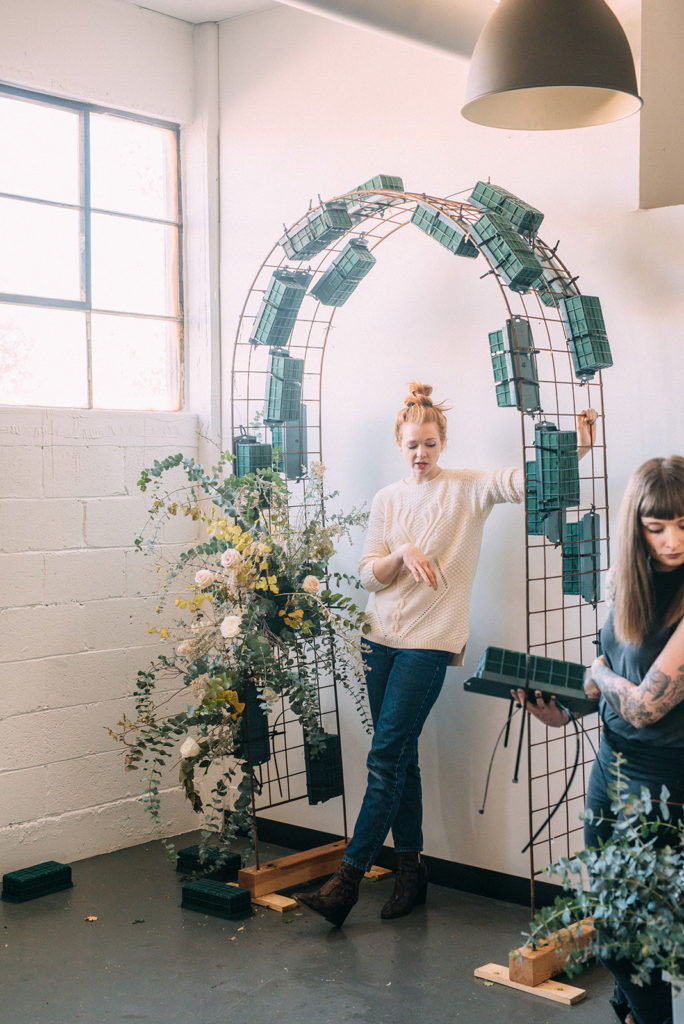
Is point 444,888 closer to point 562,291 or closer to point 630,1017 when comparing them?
point 630,1017

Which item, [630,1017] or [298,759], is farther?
[298,759]

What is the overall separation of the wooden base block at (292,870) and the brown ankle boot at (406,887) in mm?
386

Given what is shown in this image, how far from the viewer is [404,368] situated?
13.6 feet

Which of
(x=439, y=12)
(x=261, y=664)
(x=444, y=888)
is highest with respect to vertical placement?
(x=439, y=12)

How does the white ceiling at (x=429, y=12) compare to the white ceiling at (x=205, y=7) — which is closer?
the white ceiling at (x=429, y=12)

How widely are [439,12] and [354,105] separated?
3.04 ft

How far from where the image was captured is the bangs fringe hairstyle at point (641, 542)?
247cm

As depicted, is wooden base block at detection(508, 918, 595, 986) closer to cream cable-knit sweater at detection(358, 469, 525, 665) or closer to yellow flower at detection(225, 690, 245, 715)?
cream cable-knit sweater at detection(358, 469, 525, 665)

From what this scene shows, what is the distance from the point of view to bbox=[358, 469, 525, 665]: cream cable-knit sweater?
3.65m

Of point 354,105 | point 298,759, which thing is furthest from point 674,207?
point 298,759

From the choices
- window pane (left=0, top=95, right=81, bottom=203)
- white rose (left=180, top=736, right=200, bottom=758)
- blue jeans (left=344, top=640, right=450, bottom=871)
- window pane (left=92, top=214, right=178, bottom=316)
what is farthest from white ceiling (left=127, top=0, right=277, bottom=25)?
white rose (left=180, top=736, right=200, bottom=758)

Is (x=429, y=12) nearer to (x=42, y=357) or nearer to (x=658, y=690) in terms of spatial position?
(x=42, y=357)

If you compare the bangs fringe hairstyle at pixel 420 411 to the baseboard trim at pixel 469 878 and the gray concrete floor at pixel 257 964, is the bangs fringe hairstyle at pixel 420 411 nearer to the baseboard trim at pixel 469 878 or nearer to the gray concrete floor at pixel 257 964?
the baseboard trim at pixel 469 878

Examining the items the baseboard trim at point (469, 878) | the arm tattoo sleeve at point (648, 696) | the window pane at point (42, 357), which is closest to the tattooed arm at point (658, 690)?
the arm tattoo sleeve at point (648, 696)
